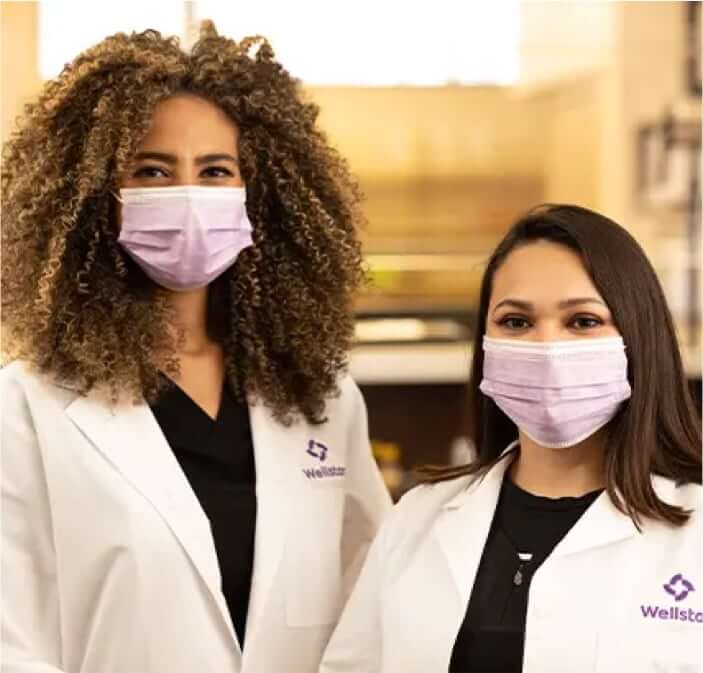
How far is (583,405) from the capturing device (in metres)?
1.66

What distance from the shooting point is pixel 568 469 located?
66.6 inches

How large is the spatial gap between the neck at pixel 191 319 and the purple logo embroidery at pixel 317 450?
0.20 metres

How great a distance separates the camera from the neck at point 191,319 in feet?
6.28

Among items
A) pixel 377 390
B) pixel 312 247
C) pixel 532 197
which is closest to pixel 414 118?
pixel 532 197

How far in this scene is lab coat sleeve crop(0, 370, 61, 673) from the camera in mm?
1729

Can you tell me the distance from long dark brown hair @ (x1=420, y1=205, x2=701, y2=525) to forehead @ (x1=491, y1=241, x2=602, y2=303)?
0.01 metres

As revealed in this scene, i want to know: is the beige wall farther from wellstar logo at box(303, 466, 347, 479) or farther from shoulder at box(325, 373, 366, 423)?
wellstar logo at box(303, 466, 347, 479)

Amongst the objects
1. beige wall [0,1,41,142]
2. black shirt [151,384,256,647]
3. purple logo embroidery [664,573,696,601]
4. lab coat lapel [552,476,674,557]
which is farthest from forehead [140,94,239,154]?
beige wall [0,1,41,142]

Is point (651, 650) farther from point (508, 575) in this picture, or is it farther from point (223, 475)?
point (223, 475)

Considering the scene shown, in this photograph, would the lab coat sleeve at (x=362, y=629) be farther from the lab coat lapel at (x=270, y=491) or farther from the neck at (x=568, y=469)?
the neck at (x=568, y=469)

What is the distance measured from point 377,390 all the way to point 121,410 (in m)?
1.79

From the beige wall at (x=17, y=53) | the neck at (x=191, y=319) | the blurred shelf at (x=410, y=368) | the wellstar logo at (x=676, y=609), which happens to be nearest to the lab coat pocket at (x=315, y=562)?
the neck at (x=191, y=319)

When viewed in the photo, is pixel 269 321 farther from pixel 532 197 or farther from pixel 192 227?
pixel 532 197

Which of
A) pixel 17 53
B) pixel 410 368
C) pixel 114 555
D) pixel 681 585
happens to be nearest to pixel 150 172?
pixel 114 555
